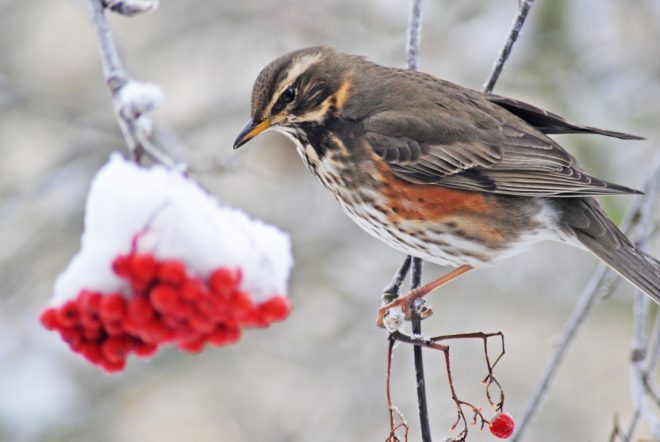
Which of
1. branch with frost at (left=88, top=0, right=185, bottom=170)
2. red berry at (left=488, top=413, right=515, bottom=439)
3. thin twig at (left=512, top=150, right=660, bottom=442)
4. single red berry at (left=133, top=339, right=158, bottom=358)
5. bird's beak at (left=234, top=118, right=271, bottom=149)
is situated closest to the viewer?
branch with frost at (left=88, top=0, right=185, bottom=170)

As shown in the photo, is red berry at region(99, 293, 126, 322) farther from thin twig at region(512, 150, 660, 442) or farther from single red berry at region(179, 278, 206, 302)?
thin twig at region(512, 150, 660, 442)

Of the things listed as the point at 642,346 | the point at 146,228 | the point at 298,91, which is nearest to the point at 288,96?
the point at 298,91

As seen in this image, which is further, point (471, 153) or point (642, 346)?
point (471, 153)

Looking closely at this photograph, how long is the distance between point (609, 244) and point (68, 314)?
219cm

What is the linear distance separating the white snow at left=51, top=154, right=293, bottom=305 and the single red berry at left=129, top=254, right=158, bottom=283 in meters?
0.03

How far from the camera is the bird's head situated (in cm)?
309

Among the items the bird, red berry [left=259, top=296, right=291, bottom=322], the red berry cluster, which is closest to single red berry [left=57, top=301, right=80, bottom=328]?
the red berry cluster

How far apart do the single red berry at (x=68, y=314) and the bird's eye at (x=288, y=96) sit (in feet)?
4.30

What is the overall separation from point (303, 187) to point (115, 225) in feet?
12.9

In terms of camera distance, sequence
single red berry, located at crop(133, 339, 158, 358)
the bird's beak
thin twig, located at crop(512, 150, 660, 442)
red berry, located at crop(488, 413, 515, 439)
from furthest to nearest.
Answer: the bird's beak < thin twig, located at crop(512, 150, 660, 442) < red berry, located at crop(488, 413, 515, 439) < single red berry, located at crop(133, 339, 158, 358)

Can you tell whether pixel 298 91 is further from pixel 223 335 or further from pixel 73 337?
pixel 73 337

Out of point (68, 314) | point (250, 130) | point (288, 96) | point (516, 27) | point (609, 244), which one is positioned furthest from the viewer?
point (609, 244)

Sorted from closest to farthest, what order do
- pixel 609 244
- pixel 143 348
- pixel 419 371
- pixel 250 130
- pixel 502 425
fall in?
pixel 143 348 < pixel 419 371 < pixel 502 425 < pixel 250 130 < pixel 609 244

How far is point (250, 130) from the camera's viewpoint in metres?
3.04
